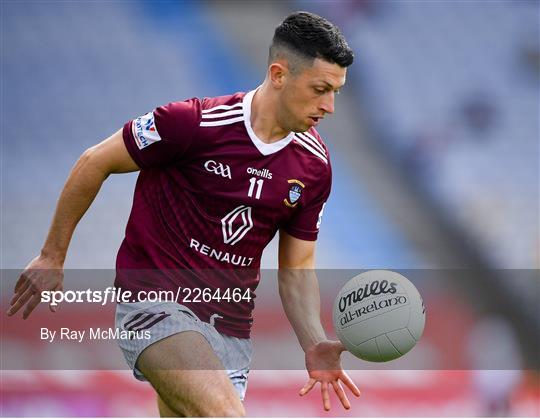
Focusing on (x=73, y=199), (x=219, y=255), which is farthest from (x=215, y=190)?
(x=73, y=199)

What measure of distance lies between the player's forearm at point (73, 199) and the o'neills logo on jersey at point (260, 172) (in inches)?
23.3

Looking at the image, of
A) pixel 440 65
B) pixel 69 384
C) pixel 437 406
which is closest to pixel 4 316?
pixel 69 384

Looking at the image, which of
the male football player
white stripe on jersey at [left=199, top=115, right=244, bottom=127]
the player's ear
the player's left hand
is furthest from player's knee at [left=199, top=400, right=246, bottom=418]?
the player's ear

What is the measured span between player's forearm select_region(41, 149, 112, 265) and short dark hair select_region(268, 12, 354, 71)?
0.87m

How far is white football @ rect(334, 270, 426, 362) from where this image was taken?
145 inches

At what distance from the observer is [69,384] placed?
6145mm

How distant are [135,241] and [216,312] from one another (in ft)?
1.48

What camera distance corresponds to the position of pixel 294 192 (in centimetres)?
378

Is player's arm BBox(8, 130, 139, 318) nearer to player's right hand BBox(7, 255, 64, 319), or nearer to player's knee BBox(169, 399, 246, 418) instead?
player's right hand BBox(7, 255, 64, 319)

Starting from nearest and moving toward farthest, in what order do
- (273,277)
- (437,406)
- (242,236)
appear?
(242,236) → (437,406) → (273,277)

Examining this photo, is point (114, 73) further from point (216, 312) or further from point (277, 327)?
point (216, 312)

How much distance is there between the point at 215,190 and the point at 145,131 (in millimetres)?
373

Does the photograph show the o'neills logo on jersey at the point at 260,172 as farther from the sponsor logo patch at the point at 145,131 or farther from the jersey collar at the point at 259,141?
the sponsor logo patch at the point at 145,131

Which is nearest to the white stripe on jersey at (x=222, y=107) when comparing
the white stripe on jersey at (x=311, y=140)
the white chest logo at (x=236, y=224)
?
the white stripe on jersey at (x=311, y=140)
